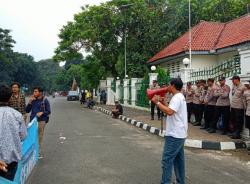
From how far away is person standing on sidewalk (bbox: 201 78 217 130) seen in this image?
13.1 metres

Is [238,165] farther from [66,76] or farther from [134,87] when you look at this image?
[66,76]

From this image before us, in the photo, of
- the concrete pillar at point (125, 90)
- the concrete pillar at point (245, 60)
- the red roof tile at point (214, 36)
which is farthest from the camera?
the concrete pillar at point (125, 90)

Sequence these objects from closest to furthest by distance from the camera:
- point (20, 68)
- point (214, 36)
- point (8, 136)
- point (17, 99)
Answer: point (8, 136), point (17, 99), point (214, 36), point (20, 68)

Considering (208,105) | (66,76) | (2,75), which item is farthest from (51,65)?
(208,105)

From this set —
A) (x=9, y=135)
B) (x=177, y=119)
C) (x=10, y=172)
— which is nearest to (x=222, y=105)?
(x=177, y=119)

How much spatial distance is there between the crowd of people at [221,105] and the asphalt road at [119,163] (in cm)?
146

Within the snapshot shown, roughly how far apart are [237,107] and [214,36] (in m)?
16.5

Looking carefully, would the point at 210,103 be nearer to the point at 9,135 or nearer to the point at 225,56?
the point at 9,135

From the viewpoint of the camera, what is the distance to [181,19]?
110ft

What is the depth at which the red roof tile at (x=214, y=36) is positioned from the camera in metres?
23.3

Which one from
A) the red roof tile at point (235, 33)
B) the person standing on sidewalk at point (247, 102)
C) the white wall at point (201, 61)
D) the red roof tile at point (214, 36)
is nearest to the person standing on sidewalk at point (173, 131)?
the person standing on sidewalk at point (247, 102)

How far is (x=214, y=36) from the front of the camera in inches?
1063

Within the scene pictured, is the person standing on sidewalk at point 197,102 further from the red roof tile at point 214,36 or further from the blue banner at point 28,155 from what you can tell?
the blue banner at point 28,155

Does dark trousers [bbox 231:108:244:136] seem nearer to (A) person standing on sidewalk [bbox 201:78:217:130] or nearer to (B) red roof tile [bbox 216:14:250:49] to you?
(A) person standing on sidewalk [bbox 201:78:217:130]
